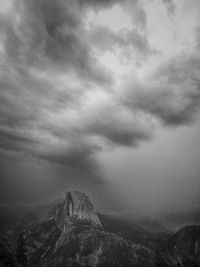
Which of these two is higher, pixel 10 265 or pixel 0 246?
pixel 0 246

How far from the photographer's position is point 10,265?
5482 inches

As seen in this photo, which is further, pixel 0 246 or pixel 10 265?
pixel 0 246

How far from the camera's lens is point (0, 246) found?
164000 millimetres

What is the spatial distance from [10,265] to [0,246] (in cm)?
3144
